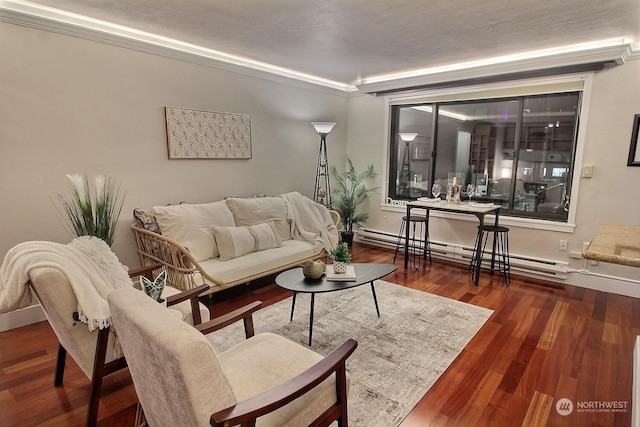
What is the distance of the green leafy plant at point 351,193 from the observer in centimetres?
529

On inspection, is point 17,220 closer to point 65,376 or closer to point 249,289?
point 65,376

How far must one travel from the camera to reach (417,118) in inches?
201

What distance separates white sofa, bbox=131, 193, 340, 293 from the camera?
9.84 ft

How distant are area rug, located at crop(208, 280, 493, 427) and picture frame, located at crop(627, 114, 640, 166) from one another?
2.04 m

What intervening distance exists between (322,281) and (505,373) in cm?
135

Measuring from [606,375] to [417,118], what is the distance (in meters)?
3.74

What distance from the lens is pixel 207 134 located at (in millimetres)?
3771

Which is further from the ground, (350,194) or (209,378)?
(350,194)

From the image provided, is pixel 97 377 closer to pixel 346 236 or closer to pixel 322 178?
pixel 346 236

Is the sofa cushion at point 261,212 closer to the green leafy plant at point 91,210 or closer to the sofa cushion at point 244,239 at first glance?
the sofa cushion at point 244,239

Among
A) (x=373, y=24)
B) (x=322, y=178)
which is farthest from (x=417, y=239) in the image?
(x=373, y=24)

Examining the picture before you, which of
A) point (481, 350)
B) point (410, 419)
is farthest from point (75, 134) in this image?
point (481, 350)

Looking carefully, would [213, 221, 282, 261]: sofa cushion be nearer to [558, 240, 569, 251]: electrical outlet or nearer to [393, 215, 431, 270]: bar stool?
[393, 215, 431, 270]: bar stool
